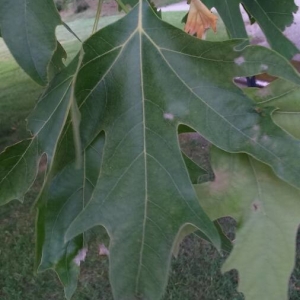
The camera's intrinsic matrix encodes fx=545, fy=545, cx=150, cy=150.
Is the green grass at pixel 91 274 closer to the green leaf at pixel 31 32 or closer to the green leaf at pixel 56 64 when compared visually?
the green leaf at pixel 56 64

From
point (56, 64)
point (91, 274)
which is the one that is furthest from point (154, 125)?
point (91, 274)

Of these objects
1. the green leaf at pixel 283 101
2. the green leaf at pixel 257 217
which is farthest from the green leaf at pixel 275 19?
the green leaf at pixel 257 217

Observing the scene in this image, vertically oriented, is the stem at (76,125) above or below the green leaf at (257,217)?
above

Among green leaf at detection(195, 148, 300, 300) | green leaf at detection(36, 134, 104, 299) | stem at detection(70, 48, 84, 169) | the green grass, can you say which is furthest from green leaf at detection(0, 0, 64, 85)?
the green grass

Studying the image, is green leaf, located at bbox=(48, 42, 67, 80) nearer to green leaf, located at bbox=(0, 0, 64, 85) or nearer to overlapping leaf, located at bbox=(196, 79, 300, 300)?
green leaf, located at bbox=(0, 0, 64, 85)

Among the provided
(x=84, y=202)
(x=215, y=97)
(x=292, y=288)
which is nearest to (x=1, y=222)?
(x=292, y=288)

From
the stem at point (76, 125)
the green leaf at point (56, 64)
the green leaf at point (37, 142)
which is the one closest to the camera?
the stem at point (76, 125)
